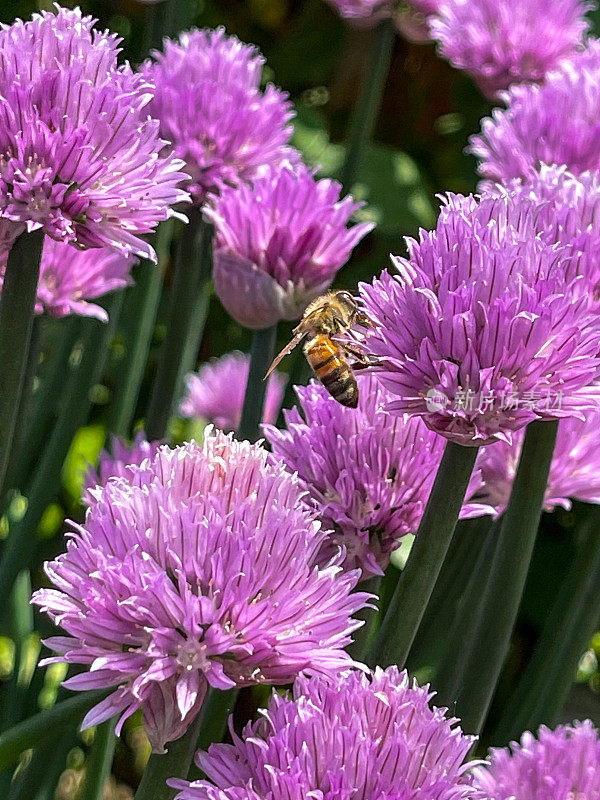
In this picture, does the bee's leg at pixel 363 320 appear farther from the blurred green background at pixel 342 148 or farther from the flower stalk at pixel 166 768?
the blurred green background at pixel 342 148

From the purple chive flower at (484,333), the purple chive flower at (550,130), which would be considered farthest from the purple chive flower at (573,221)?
the purple chive flower at (550,130)

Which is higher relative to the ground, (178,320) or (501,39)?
(501,39)

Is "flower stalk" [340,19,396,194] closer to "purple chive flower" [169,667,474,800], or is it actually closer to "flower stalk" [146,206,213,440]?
"flower stalk" [146,206,213,440]

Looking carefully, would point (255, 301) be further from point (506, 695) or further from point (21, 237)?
point (506, 695)

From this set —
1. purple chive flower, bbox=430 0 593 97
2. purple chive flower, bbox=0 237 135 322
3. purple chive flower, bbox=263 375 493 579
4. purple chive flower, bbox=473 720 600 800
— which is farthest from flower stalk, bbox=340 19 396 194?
purple chive flower, bbox=473 720 600 800

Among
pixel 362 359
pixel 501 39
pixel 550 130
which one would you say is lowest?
pixel 362 359

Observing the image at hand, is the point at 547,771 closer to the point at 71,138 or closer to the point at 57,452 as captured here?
the point at 71,138

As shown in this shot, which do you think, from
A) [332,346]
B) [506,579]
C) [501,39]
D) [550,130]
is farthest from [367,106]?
[506,579]

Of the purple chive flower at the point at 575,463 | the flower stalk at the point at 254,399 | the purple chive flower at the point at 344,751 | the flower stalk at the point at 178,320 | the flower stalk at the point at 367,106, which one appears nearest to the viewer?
the purple chive flower at the point at 344,751
